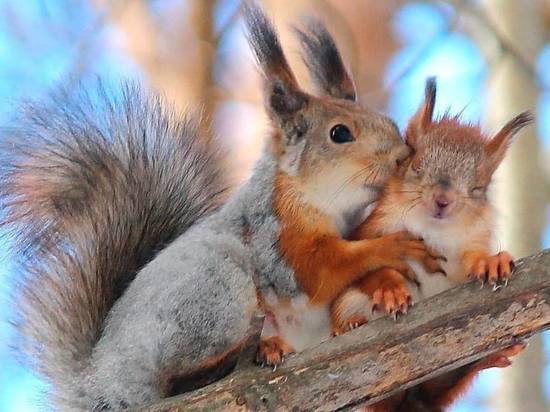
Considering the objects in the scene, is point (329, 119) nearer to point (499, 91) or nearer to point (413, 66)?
point (499, 91)

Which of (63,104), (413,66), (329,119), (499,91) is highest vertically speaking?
(413,66)

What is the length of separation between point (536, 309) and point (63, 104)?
0.84 meters

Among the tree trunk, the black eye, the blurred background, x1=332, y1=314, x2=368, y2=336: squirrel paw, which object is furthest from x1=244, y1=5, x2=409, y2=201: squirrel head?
the tree trunk

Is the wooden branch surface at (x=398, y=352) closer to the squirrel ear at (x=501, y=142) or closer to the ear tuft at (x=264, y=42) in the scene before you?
the squirrel ear at (x=501, y=142)

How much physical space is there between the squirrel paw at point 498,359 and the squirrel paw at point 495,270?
13cm

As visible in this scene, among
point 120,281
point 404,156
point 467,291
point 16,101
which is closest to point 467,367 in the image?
point 467,291

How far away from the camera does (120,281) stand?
1.75 metres

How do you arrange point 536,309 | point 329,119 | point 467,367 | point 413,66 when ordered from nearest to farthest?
point 536,309
point 467,367
point 329,119
point 413,66

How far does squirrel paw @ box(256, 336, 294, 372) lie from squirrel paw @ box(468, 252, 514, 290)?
0.90ft

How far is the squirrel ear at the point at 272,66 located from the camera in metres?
1.72

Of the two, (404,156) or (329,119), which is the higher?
(329,119)

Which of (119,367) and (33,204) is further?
(33,204)

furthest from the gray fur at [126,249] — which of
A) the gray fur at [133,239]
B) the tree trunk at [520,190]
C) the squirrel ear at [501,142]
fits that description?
the tree trunk at [520,190]

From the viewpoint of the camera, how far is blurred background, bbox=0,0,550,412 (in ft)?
6.82
